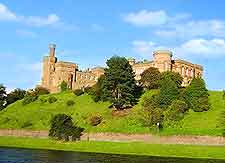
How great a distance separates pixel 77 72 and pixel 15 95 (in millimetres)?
25876

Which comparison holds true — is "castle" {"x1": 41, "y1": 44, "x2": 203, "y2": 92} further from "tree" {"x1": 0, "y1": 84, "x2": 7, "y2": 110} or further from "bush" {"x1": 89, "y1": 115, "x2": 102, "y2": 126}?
"bush" {"x1": 89, "y1": 115, "x2": 102, "y2": 126}

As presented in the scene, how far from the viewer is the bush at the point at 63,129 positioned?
80.2m

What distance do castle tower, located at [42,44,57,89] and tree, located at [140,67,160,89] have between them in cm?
4375

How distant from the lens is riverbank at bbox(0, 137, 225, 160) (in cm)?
6225

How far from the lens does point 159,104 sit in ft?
295

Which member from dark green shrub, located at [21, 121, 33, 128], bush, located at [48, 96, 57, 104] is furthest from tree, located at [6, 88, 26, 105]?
dark green shrub, located at [21, 121, 33, 128]

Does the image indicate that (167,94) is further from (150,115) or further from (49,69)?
(49,69)

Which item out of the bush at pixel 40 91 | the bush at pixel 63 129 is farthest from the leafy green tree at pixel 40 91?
the bush at pixel 63 129

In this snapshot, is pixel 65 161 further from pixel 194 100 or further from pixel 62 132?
pixel 194 100

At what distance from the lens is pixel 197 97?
9088 centimetres

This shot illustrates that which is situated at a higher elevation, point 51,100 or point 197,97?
point 51,100

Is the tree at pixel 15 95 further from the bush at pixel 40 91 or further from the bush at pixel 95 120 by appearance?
the bush at pixel 95 120

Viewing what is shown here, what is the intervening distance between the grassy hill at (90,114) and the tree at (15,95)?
1388 cm

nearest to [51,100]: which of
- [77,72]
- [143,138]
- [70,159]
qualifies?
[77,72]
